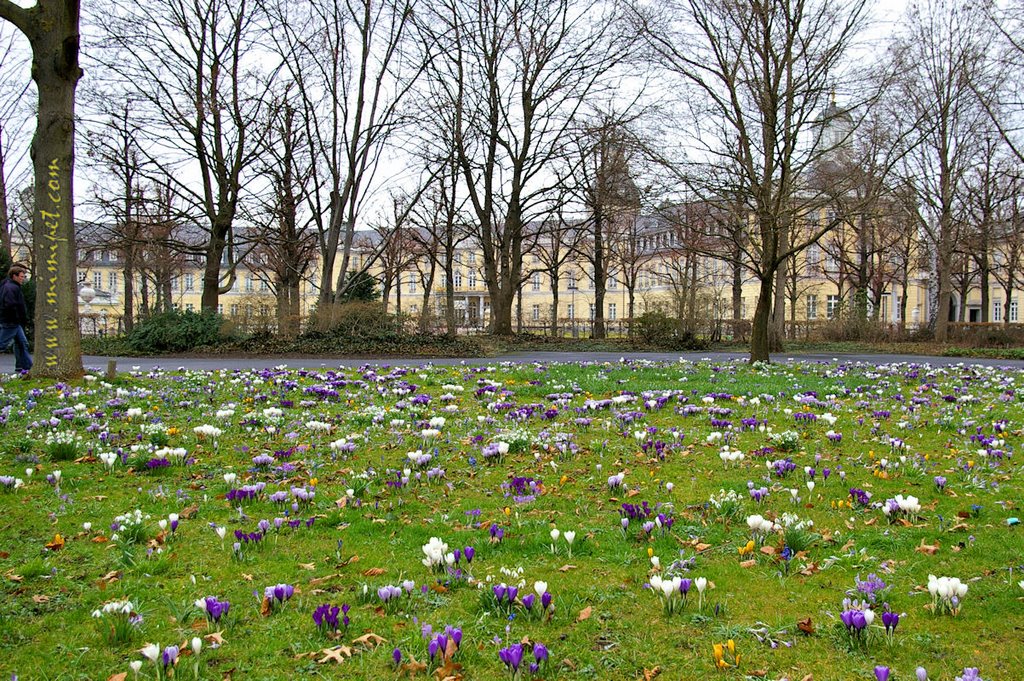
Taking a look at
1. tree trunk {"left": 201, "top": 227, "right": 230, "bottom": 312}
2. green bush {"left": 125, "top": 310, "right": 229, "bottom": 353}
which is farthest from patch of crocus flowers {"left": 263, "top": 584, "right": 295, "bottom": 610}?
tree trunk {"left": 201, "top": 227, "right": 230, "bottom": 312}

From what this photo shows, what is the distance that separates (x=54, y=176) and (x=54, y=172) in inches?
2.4

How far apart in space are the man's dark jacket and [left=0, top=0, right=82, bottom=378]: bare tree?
263 centimetres

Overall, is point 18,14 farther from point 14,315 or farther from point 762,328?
point 762,328

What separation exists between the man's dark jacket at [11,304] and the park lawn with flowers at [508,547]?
5741mm

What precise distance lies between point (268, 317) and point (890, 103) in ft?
89.6

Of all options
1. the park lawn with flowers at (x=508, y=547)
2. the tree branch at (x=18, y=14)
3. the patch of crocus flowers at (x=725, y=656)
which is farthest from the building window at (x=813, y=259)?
the patch of crocus flowers at (x=725, y=656)

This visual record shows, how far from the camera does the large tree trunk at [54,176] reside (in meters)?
9.48

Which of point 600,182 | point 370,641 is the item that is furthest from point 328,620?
point 600,182

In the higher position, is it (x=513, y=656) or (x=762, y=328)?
(x=762, y=328)

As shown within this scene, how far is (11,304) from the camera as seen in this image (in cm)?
1173

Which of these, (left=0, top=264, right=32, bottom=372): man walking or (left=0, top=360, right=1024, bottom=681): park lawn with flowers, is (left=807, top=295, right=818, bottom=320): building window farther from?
(left=0, top=264, right=32, bottom=372): man walking

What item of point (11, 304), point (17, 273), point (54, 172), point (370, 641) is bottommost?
point (370, 641)

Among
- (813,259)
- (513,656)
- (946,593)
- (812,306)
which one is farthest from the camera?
(812,306)

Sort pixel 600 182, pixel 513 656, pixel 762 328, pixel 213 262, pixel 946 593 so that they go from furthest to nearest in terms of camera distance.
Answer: pixel 600 182 → pixel 213 262 → pixel 762 328 → pixel 946 593 → pixel 513 656
